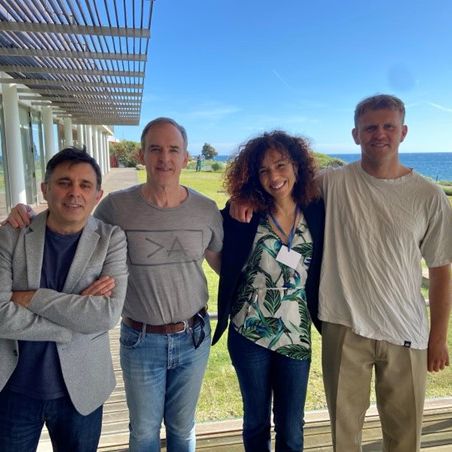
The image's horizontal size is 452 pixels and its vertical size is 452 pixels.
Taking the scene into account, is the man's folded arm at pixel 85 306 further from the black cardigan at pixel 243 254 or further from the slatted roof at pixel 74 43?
the slatted roof at pixel 74 43

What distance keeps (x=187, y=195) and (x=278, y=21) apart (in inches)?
557

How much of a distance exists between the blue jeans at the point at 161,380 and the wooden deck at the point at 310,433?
45 centimetres

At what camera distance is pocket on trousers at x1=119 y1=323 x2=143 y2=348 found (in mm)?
1416

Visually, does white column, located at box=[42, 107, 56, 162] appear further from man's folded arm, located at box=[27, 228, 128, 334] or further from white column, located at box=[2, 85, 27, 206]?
man's folded arm, located at box=[27, 228, 128, 334]

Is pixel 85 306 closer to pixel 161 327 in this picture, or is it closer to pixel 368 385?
pixel 161 327

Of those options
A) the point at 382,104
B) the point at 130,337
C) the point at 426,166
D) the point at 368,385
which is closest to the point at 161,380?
the point at 130,337

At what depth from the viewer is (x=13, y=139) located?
22.4 feet

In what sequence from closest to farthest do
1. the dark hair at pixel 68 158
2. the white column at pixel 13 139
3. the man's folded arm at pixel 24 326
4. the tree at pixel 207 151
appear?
the man's folded arm at pixel 24 326, the dark hair at pixel 68 158, the tree at pixel 207 151, the white column at pixel 13 139

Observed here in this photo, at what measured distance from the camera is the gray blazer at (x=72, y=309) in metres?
1.15

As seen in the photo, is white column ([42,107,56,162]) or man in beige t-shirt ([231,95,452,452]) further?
white column ([42,107,56,162])

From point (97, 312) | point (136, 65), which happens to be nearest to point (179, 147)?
point (97, 312)

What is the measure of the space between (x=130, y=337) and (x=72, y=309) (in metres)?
0.34

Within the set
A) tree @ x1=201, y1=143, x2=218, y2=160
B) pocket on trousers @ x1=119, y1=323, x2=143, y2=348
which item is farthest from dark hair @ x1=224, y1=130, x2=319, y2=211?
tree @ x1=201, y1=143, x2=218, y2=160

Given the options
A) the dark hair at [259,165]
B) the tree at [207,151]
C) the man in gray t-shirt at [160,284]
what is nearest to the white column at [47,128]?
the tree at [207,151]
